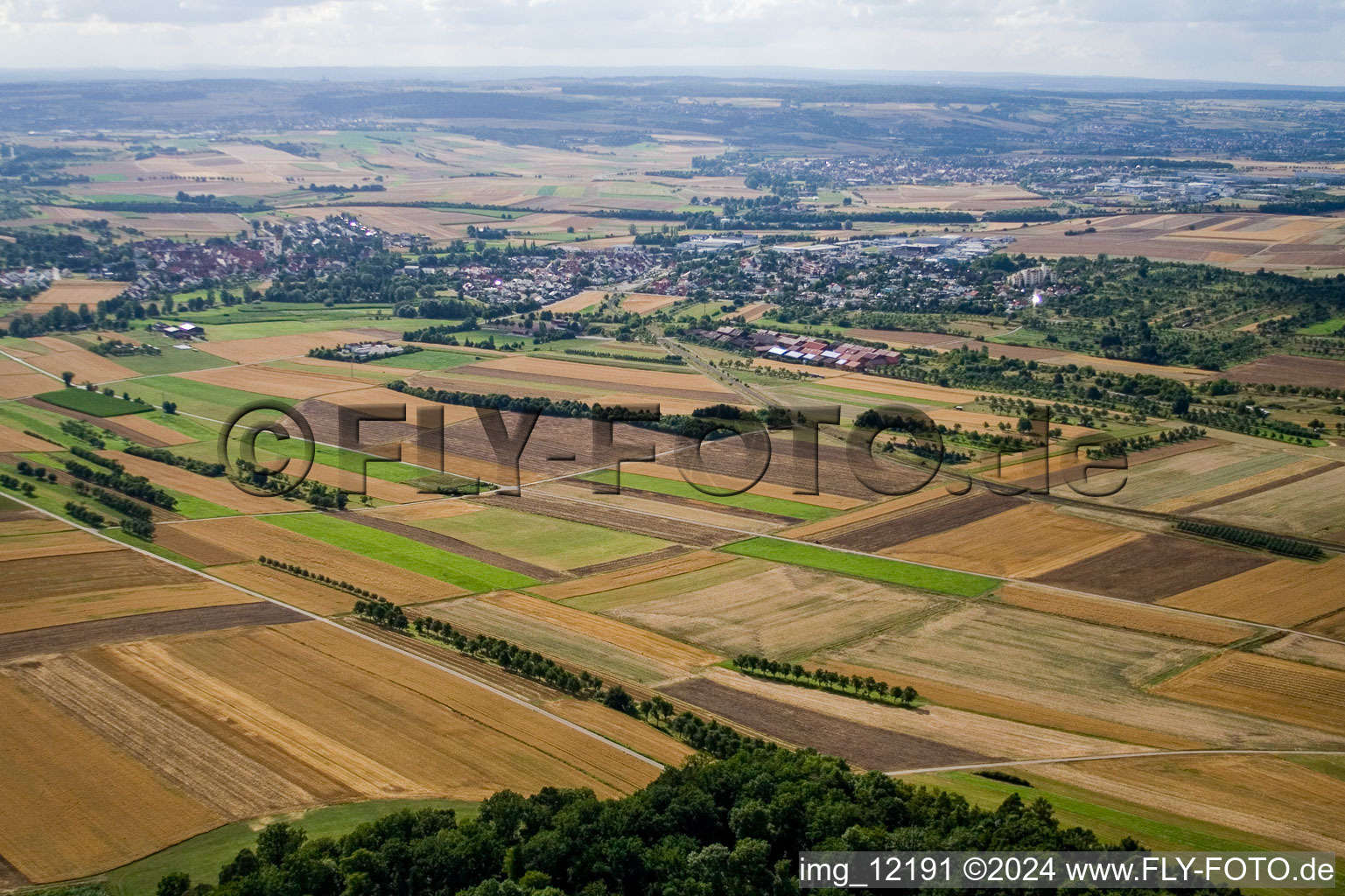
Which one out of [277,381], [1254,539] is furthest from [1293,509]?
[277,381]

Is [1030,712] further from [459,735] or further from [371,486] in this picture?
[371,486]

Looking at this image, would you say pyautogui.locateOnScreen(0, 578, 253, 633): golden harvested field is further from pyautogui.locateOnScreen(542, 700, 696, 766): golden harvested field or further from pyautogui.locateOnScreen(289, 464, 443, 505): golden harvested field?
pyautogui.locateOnScreen(542, 700, 696, 766): golden harvested field

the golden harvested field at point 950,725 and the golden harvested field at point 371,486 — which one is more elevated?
the golden harvested field at point 371,486

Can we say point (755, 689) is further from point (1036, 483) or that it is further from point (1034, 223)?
point (1034, 223)

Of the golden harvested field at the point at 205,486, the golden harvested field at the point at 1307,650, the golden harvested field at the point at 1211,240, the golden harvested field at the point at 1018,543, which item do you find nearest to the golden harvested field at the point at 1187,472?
the golden harvested field at the point at 1018,543

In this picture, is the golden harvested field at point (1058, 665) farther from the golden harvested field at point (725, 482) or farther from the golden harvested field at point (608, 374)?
the golden harvested field at point (608, 374)

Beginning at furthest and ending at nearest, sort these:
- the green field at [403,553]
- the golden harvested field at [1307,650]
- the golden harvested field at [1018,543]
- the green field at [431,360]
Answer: the green field at [431,360] < the golden harvested field at [1018,543] < the green field at [403,553] < the golden harvested field at [1307,650]
